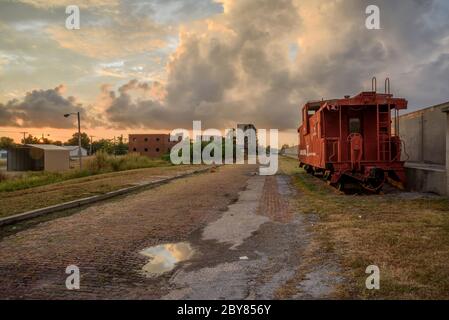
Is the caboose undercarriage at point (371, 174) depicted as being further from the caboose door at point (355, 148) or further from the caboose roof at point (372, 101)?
the caboose roof at point (372, 101)

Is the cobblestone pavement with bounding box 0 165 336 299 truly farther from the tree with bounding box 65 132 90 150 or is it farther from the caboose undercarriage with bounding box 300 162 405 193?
the tree with bounding box 65 132 90 150

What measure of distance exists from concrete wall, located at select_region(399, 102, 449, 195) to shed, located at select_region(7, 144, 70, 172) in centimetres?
4619

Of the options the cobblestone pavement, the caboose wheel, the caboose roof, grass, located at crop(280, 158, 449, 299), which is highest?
the caboose roof

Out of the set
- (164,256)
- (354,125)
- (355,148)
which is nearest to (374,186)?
(355,148)

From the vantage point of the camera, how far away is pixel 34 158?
5588 cm

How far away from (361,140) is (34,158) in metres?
52.5

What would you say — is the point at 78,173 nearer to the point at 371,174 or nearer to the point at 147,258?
the point at 371,174

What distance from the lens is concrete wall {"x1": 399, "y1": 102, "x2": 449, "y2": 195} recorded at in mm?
12567

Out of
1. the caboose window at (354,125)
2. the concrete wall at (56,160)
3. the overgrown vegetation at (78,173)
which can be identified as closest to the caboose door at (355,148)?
the caboose window at (354,125)

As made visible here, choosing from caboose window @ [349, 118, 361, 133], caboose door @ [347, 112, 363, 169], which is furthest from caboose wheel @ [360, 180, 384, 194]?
caboose window @ [349, 118, 361, 133]

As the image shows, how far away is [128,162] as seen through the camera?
40.0 meters

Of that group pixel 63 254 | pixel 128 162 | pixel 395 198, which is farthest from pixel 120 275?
pixel 128 162

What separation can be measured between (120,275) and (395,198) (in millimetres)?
9281

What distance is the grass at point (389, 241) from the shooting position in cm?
455
